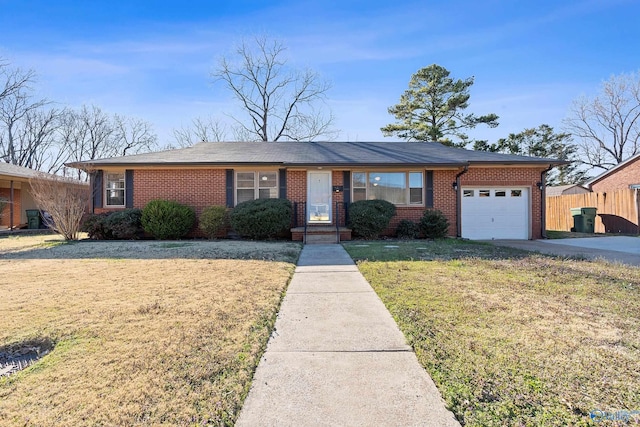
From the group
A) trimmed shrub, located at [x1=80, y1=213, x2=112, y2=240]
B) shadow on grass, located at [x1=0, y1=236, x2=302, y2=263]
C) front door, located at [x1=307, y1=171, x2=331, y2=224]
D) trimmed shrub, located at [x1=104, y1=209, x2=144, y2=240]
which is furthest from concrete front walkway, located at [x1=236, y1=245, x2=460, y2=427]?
trimmed shrub, located at [x1=80, y1=213, x2=112, y2=240]

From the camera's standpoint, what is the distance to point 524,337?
9.12ft

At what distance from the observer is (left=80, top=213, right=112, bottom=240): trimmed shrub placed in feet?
35.4

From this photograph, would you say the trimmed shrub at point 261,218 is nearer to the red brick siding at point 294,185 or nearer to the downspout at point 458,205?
the red brick siding at point 294,185

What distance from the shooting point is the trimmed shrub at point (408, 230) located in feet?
36.6

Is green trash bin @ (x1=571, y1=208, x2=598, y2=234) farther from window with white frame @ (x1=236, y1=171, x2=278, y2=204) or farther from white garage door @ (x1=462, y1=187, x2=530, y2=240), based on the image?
window with white frame @ (x1=236, y1=171, x2=278, y2=204)

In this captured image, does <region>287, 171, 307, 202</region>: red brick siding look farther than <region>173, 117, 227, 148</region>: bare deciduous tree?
No

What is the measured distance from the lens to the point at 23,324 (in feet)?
10.1

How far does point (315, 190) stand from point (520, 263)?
720 cm

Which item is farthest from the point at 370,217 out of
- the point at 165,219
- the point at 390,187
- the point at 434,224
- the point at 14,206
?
the point at 14,206

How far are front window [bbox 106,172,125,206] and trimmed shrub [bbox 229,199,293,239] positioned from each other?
15.5 feet

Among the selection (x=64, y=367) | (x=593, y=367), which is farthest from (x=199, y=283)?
(x=593, y=367)

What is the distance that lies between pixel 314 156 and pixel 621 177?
64.6 ft

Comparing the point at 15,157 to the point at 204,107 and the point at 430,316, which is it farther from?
the point at 430,316

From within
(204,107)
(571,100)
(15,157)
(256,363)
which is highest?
(571,100)
